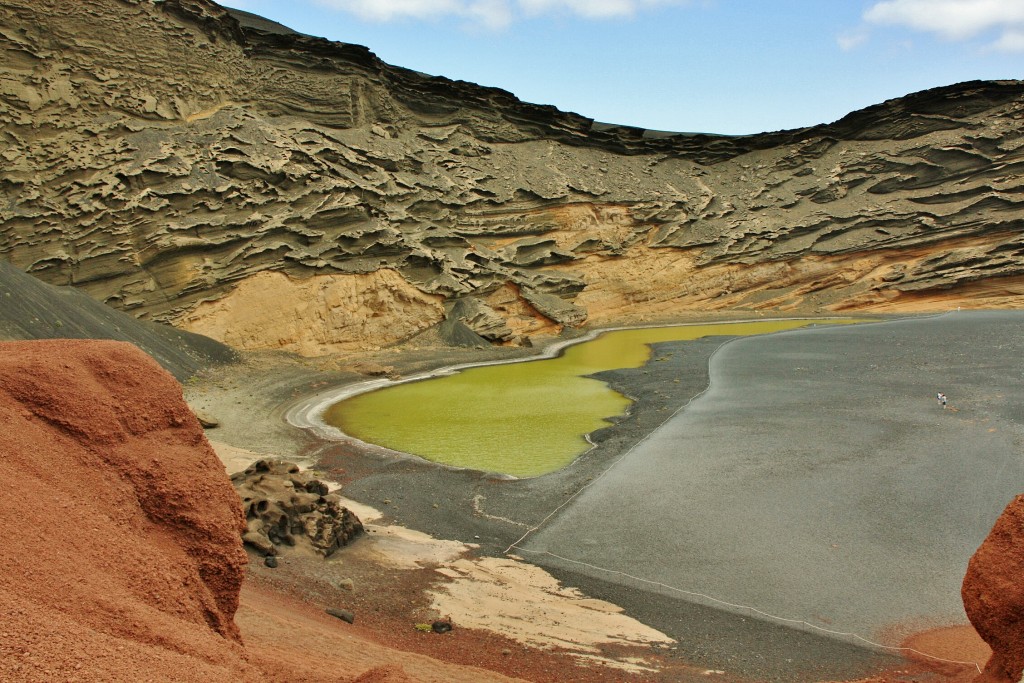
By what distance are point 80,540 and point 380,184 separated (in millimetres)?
25643

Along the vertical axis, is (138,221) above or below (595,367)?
above

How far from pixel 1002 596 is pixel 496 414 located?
12.4m

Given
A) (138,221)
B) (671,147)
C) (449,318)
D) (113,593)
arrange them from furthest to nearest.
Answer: (671,147) → (449,318) → (138,221) → (113,593)

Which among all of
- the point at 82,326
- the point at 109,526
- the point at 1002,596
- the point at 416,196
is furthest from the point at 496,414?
the point at 416,196

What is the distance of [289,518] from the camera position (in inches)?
308

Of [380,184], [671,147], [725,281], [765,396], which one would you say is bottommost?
[765,396]

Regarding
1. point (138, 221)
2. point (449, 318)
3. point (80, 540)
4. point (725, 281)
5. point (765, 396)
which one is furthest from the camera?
point (725, 281)

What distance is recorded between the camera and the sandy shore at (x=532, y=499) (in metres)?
5.84

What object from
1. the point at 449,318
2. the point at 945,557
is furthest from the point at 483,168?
the point at 945,557

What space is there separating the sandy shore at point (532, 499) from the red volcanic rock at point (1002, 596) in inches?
75.9

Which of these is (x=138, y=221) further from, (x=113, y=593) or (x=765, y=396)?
(x=113, y=593)

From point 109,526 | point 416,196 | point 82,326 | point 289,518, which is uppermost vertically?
point 416,196

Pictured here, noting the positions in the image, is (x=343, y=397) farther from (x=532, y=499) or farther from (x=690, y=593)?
(x=690, y=593)

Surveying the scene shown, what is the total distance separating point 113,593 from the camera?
279cm
